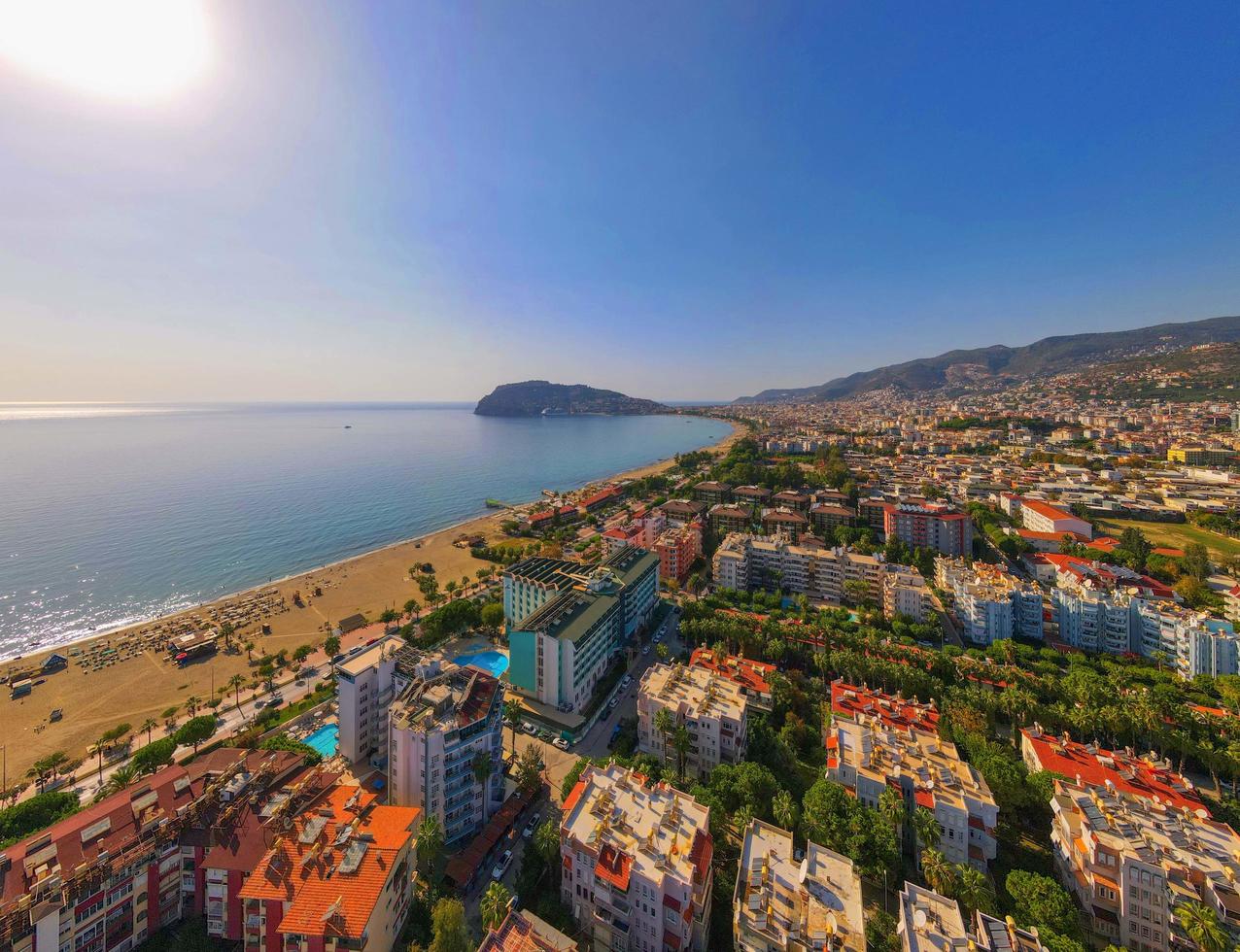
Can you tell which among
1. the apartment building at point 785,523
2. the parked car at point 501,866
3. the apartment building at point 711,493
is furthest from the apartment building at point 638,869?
the apartment building at point 711,493

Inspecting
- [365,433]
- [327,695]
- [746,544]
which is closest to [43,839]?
[327,695]

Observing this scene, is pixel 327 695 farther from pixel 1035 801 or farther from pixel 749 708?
pixel 1035 801

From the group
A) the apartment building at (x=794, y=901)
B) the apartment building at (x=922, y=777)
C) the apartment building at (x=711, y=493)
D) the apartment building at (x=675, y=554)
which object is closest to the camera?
the apartment building at (x=794, y=901)

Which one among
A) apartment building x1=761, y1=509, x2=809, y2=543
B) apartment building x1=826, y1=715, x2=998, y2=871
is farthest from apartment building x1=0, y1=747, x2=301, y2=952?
apartment building x1=761, y1=509, x2=809, y2=543

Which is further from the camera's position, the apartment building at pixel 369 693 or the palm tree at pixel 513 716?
the palm tree at pixel 513 716

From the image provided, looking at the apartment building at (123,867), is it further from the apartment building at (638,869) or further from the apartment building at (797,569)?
the apartment building at (797,569)
